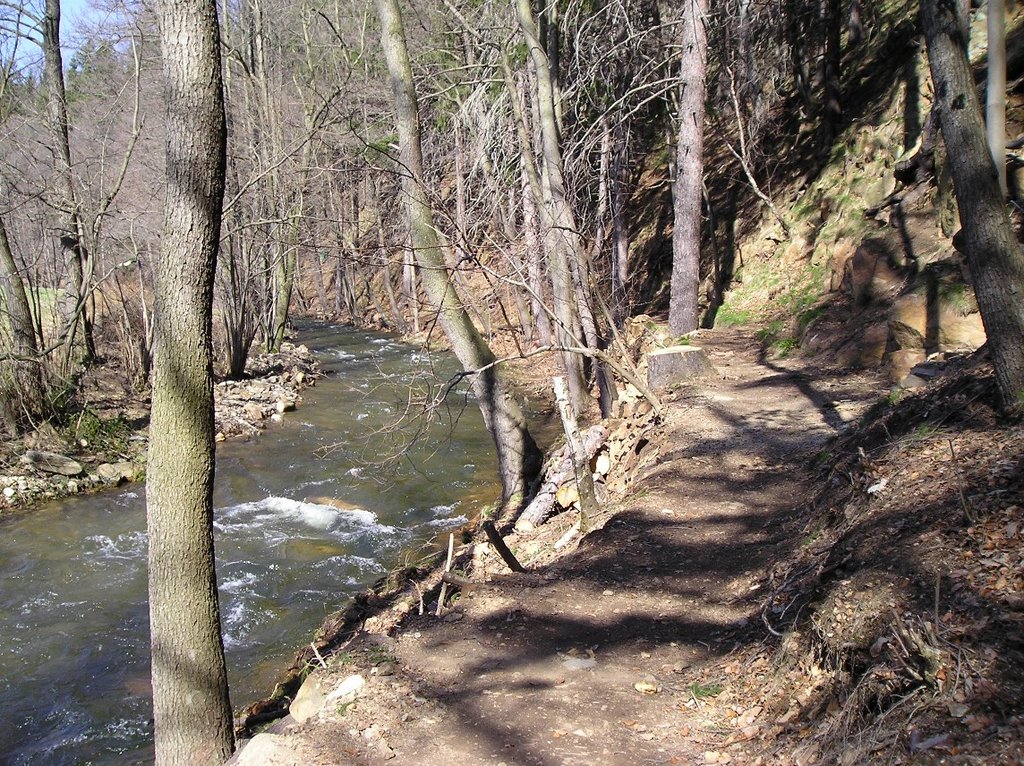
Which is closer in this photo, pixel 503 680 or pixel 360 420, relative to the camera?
pixel 503 680

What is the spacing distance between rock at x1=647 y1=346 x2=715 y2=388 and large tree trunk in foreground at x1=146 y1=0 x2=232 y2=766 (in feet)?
22.9

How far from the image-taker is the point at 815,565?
15.4 ft

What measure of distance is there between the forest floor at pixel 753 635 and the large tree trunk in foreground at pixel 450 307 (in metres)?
3.24

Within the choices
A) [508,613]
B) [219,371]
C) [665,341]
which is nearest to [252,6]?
[219,371]

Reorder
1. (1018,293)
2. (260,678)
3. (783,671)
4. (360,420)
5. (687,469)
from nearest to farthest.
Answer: (783,671) → (1018,293) → (260,678) → (687,469) → (360,420)

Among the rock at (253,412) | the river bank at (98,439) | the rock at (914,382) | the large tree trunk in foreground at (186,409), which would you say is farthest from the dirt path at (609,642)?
the rock at (253,412)

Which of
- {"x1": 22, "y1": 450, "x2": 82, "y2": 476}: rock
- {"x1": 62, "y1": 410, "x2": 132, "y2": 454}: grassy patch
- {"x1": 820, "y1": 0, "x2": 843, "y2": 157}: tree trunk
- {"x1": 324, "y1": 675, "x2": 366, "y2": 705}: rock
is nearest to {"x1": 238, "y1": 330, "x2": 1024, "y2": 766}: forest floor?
{"x1": 324, "y1": 675, "x2": 366, "y2": 705}: rock

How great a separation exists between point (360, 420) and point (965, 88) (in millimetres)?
12531

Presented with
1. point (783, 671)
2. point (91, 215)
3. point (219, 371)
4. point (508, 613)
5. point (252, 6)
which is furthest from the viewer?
point (252, 6)

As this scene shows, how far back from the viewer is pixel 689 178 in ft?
41.0

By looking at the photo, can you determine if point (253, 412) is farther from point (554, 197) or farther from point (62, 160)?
point (554, 197)

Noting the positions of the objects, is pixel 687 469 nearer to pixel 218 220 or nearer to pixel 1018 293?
pixel 1018 293

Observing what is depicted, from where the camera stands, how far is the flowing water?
21.7 feet

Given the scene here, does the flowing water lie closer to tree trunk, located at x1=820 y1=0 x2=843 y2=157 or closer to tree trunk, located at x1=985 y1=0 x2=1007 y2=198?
tree trunk, located at x1=985 y1=0 x2=1007 y2=198
